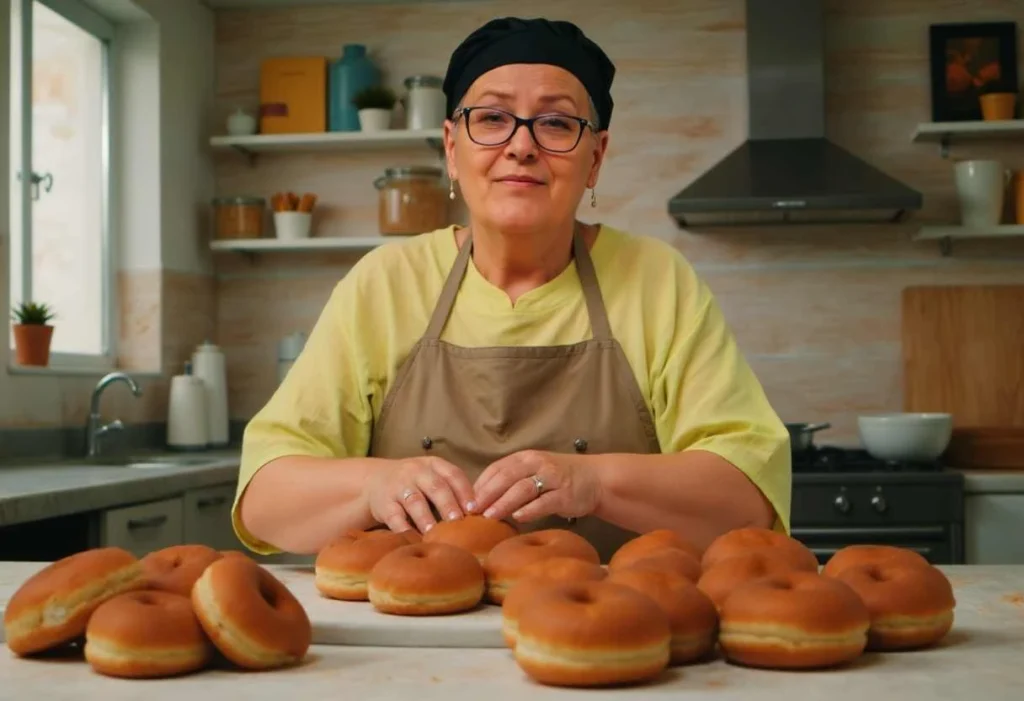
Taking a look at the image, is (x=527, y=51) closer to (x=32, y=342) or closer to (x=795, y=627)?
(x=795, y=627)

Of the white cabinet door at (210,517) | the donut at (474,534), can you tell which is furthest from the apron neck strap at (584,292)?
the white cabinet door at (210,517)

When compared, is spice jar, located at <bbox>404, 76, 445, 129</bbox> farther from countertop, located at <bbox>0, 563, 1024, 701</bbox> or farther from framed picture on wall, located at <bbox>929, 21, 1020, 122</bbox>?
countertop, located at <bbox>0, 563, 1024, 701</bbox>

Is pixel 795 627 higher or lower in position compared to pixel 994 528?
higher

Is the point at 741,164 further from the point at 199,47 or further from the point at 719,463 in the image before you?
the point at 719,463

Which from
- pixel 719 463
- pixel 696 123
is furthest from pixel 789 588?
pixel 696 123

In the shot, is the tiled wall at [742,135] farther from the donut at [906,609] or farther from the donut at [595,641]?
the donut at [595,641]

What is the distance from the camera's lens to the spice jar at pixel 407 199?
3879 mm

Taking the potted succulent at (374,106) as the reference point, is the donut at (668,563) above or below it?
below

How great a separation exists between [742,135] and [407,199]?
3.63 feet

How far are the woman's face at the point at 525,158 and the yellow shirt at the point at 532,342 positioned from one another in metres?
0.14

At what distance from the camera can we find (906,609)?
0.88m

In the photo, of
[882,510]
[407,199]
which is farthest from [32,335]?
[882,510]

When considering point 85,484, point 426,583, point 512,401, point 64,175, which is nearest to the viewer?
point 426,583

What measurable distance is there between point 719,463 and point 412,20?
9.71ft
